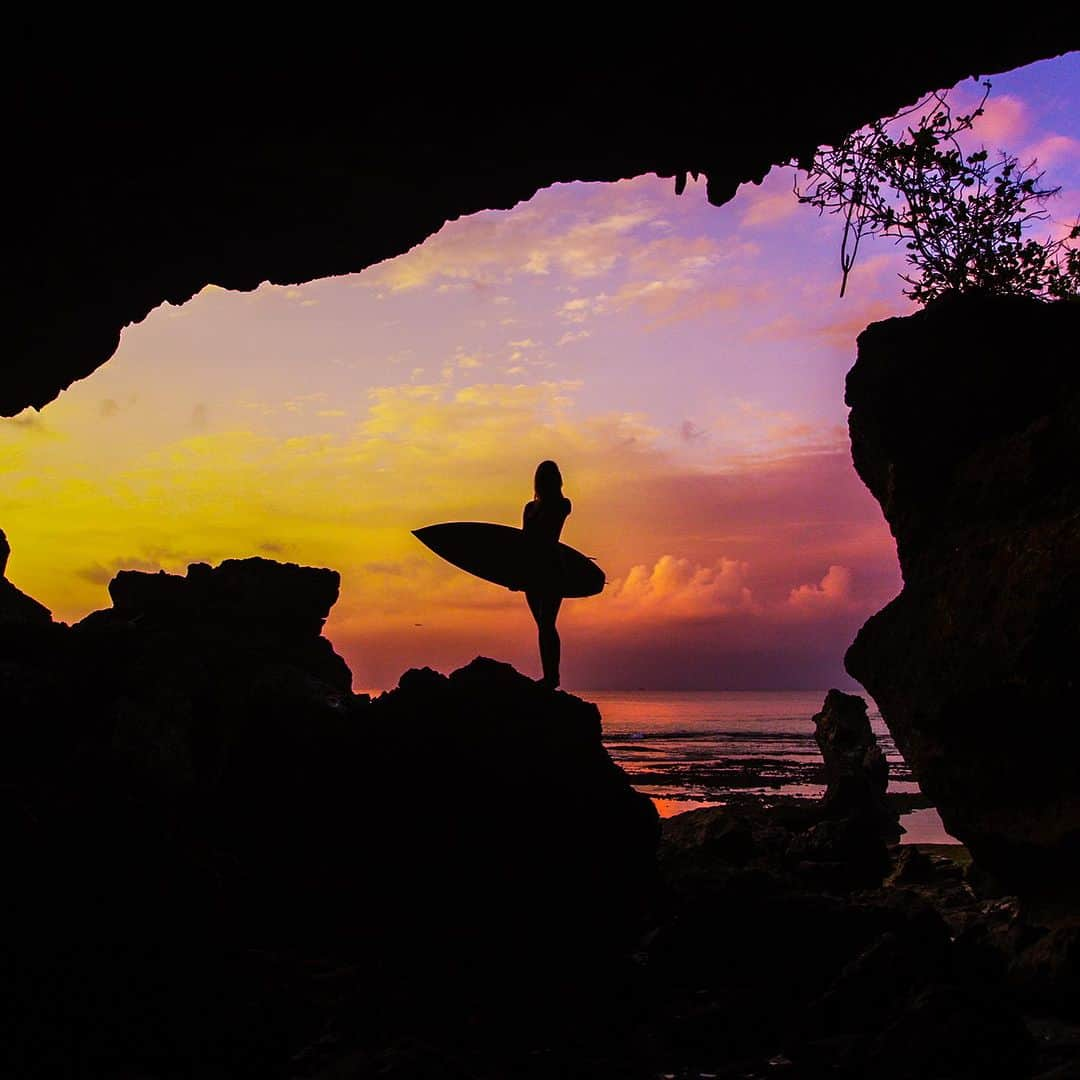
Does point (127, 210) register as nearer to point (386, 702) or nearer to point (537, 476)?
point (537, 476)

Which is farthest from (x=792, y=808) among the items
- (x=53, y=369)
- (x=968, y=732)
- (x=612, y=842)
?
(x=53, y=369)

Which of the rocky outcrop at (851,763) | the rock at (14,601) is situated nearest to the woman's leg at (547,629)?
the rocky outcrop at (851,763)

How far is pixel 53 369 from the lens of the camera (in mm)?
11570

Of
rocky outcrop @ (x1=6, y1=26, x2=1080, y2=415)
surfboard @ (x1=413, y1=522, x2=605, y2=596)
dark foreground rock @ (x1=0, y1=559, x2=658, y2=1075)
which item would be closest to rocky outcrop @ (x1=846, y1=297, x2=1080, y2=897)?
rocky outcrop @ (x1=6, y1=26, x2=1080, y2=415)

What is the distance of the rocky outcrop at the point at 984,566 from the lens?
6695 millimetres

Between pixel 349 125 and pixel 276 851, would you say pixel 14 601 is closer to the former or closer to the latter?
pixel 276 851

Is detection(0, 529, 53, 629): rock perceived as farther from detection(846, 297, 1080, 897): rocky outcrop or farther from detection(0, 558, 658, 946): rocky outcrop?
detection(846, 297, 1080, 897): rocky outcrop

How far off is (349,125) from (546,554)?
482 cm

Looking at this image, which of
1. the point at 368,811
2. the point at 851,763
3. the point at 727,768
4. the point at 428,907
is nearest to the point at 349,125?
the point at 368,811

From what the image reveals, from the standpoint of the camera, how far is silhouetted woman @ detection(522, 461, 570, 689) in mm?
10383

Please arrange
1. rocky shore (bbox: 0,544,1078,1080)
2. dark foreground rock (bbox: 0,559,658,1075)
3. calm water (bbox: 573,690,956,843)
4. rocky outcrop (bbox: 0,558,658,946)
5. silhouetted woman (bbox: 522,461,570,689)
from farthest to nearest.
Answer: calm water (bbox: 573,690,956,843) → silhouetted woman (bbox: 522,461,570,689) → rocky outcrop (bbox: 0,558,658,946) → dark foreground rock (bbox: 0,559,658,1075) → rocky shore (bbox: 0,544,1078,1080)

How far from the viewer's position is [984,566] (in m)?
7.21

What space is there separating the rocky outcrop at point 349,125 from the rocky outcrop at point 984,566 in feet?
7.77

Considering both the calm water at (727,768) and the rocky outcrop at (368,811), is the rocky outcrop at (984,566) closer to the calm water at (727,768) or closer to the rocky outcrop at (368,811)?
the rocky outcrop at (368,811)
